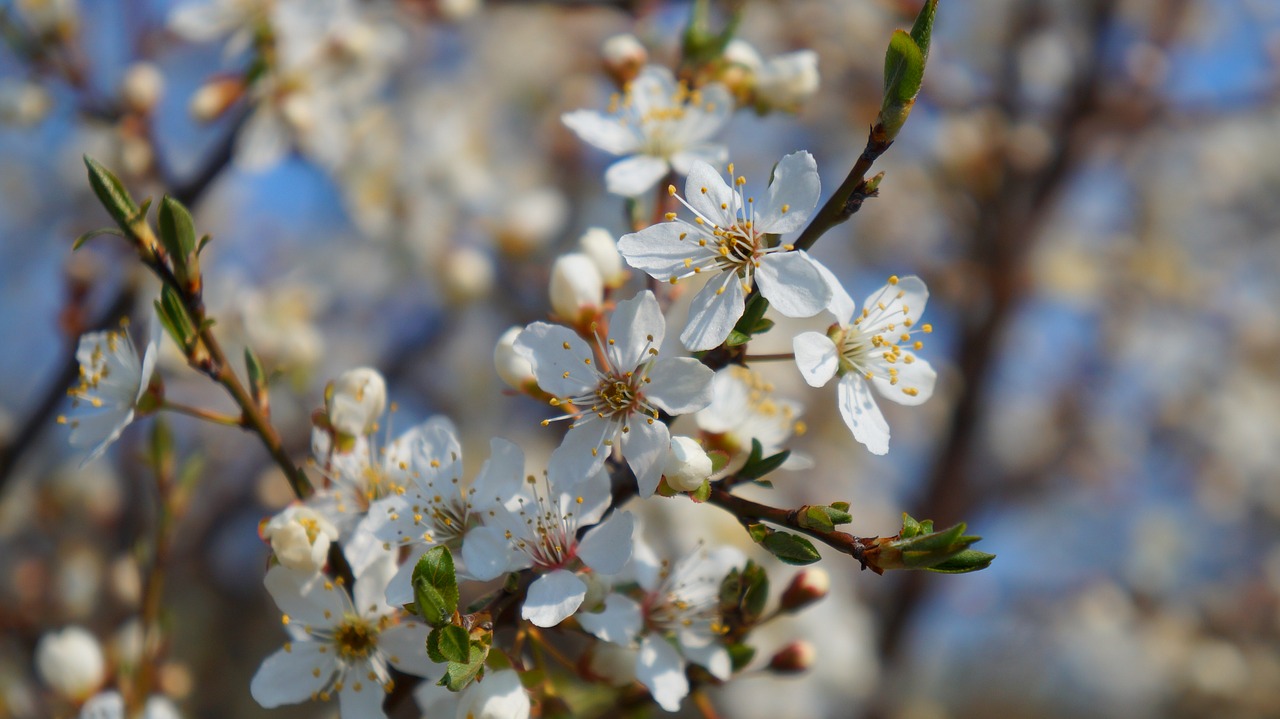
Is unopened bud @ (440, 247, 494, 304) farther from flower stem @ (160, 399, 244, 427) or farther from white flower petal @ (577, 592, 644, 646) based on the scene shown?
white flower petal @ (577, 592, 644, 646)

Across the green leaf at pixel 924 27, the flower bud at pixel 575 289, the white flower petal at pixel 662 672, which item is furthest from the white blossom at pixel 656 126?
the white flower petal at pixel 662 672

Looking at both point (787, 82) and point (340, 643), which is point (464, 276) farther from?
point (340, 643)

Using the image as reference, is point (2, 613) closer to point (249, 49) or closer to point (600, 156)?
point (249, 49)

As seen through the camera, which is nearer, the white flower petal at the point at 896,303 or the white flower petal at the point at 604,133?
the white flower petal at the point at 896,303

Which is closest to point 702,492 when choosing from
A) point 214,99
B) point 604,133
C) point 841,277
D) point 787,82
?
point 604,133

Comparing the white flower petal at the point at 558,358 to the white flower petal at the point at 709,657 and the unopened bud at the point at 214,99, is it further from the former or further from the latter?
the unopened bud at the point at 214,99

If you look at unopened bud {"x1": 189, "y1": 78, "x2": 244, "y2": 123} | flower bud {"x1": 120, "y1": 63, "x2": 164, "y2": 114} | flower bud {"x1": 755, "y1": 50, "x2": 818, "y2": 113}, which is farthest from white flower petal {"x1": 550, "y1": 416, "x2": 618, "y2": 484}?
flower bud {"x1": 120, "y1": 63, "x2": 164, "y2": 114}
